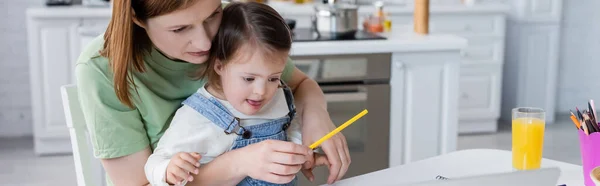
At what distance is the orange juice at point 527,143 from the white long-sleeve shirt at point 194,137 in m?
0.50

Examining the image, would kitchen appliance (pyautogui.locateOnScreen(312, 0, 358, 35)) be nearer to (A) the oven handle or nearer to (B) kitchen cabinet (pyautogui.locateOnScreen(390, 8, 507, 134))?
(A) the oven handle

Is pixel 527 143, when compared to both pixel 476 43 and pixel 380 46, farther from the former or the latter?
pixel 476 43

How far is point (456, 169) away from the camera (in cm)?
148

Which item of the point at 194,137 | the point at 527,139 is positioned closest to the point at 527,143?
the point at 527,139

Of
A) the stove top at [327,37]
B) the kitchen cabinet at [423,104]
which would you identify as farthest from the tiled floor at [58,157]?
the stove top at [327,37]

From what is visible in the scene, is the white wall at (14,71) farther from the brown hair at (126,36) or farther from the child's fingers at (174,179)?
the child's fingers at (174,179)

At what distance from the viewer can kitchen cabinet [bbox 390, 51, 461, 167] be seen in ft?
9.31

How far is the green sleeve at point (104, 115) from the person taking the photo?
133 centimetres

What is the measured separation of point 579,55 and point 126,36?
4399 mm

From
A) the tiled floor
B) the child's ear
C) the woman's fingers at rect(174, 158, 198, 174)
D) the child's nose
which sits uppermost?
the child's ear

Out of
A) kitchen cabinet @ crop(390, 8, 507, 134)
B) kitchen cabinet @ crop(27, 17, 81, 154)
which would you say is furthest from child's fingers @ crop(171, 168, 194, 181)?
kitchen cabinet @ crop(390, 8, 507, 134)

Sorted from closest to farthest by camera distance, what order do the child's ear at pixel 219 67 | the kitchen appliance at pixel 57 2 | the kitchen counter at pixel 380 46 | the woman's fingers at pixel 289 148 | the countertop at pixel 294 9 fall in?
the woman's fingers at pixel 289 148
the child's ear at pixel 219 67
the kitchen counter at pixel 380 46
the countertop at pixel 294 9
the kitchen appliance at pixel 57 2

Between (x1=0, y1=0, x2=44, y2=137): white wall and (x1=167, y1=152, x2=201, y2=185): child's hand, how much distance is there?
138 inches

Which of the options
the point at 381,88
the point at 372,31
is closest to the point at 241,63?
the point at 381,88
